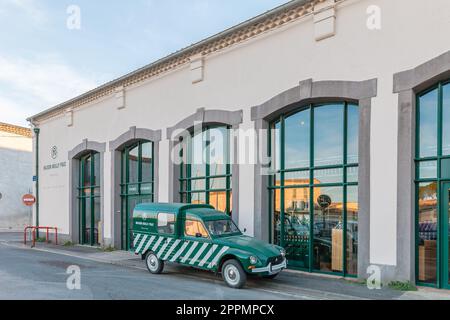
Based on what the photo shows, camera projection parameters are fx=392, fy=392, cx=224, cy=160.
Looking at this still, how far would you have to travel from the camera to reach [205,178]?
14133 millimetres

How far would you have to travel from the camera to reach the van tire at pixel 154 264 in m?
11.2

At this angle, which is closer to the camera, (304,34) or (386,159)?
(386,159)

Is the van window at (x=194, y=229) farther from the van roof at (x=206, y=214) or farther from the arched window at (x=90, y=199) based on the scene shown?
the arched window at (x=90, y=199)

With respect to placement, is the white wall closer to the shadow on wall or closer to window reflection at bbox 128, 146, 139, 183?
the shadow on wall

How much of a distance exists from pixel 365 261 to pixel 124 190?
10.9 m

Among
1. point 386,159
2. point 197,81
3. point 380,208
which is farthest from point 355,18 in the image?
point 197,81

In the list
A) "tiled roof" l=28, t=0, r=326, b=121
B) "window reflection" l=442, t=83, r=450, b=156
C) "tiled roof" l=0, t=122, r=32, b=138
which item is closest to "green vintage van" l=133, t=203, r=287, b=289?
"window reflection" l=442, t=83, r=450, b=156

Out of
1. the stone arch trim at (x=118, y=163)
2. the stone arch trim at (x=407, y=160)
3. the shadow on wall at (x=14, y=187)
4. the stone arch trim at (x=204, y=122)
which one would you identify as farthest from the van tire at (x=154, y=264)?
the shadow on wall at (x=14, y=187)

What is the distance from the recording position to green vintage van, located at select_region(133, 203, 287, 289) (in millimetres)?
9267

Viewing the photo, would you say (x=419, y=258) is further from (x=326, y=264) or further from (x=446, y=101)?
(x=446, y=101)

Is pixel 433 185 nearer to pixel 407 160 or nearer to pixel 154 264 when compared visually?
pixel 407 160

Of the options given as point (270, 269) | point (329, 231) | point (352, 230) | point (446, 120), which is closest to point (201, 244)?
point (270, 269)

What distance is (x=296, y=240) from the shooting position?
11773mm

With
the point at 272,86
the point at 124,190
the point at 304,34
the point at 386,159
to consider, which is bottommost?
the point at 124,190
